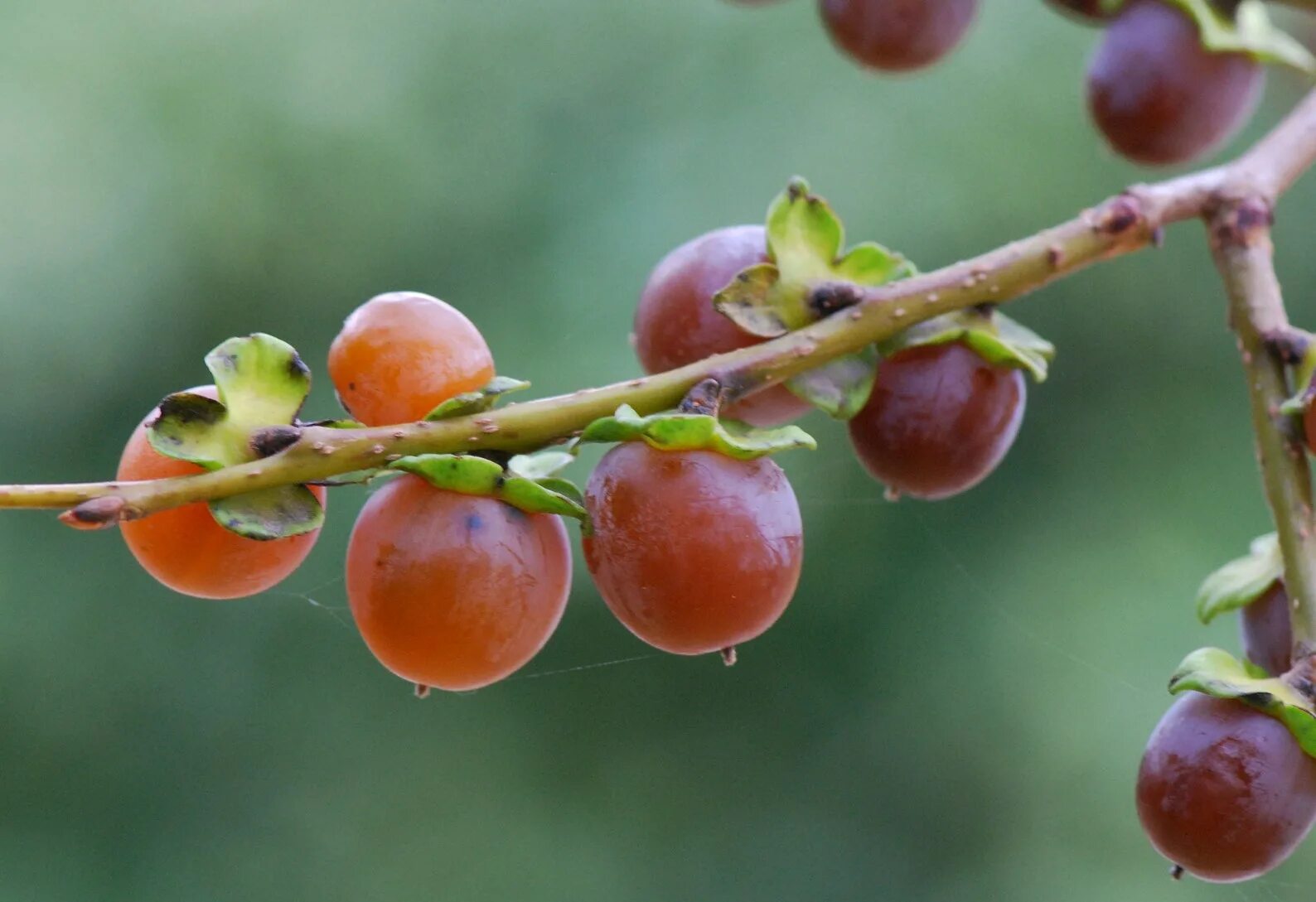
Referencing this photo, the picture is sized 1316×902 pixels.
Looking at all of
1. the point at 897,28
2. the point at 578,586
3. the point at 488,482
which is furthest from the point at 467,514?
the point at 578,586

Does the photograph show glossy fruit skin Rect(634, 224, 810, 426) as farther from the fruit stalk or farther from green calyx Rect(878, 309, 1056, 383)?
the fruit stalk

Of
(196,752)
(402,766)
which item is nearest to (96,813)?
(196,752)

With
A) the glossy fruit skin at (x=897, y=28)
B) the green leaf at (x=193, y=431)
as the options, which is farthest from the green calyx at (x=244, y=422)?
the glossy fruit skin at (x=897, y=28)

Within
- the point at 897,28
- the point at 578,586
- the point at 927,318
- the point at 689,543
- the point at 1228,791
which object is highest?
the point at 897,28

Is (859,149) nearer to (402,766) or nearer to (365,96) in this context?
(365,96)

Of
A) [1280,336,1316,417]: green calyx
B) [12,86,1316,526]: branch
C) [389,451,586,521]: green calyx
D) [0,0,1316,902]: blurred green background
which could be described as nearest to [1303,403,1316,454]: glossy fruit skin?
[1280,336,1316,417]: green calyx

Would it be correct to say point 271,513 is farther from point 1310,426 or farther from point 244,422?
point 1310,426
